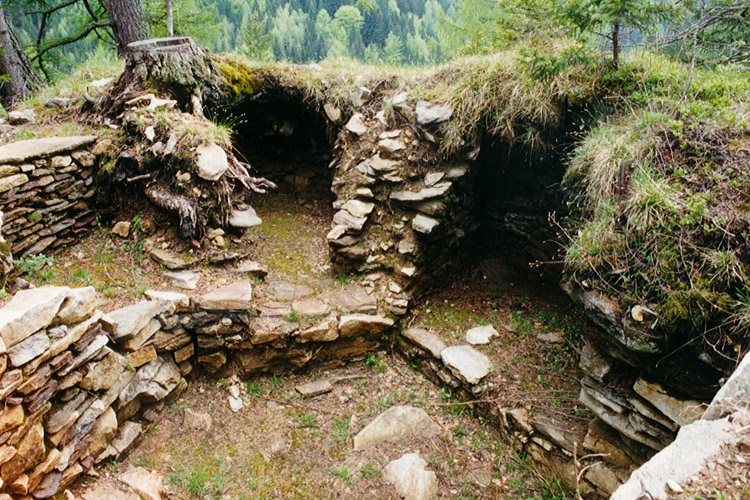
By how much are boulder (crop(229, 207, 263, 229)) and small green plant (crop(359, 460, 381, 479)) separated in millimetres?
3134

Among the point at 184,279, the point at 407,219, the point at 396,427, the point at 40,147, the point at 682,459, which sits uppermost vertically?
the point at 40,147

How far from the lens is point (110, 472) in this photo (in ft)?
11.5

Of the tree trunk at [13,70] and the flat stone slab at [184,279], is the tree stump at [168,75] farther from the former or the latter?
the tree trunk at [13,70]

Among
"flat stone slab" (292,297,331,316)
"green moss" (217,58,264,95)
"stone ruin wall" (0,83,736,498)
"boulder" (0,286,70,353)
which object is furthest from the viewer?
"green moss" (217,58,264,95)

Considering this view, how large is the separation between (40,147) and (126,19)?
385 cm

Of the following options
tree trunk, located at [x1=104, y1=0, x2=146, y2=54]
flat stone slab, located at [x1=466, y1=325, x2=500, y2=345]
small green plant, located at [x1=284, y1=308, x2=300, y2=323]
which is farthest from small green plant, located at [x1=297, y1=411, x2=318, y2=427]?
tree trunk, located at [x1=104, y1=0, x2=146, y2=54]

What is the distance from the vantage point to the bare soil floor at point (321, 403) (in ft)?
12.7

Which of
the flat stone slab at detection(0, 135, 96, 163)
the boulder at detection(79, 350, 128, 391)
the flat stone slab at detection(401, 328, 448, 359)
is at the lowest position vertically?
the flat stone slab at detection(401, 328, 448, 359)

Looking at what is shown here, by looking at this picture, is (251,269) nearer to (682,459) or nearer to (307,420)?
(307,420)

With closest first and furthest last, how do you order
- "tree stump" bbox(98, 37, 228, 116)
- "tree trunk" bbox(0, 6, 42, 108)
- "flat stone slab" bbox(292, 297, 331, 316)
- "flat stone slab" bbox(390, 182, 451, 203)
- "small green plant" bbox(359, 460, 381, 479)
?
"small green plant" bbox(359, 460, 381, 479), "flat stone slab" bbox(292, 297, 331, 316), "flat stone slab" bbox(390, 182, 451, 203), "tree stump" bbox(98, 37, 228, 116), "tree trunk" bbox(0, 6, 42, 108)

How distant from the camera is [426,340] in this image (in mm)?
5211

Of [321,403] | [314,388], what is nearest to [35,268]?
[314,388]

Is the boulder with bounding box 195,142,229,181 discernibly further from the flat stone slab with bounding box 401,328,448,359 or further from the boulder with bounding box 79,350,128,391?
the flat stone slab with bounding box 401,328,448,359

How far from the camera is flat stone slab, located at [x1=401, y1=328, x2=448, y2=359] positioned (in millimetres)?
5070
